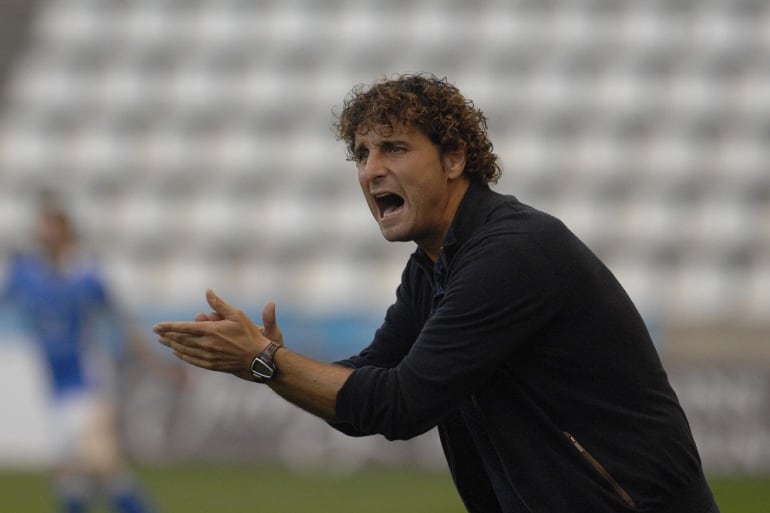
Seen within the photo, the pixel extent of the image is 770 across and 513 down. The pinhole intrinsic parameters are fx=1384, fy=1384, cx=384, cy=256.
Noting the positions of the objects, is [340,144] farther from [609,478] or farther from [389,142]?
[609,478]

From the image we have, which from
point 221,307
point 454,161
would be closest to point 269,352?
point 221,307

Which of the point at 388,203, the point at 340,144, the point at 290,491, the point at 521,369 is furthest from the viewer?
the point at 340,144

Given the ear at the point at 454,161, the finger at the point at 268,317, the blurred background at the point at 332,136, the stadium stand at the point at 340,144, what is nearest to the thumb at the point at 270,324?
the finger at the point at 268,317

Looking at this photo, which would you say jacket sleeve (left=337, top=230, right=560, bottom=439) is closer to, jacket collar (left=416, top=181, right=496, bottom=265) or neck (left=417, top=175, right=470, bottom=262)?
jacket collar (left=416, top=181, right=496, bottom=265)

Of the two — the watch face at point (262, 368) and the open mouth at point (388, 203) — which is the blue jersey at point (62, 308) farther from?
the watch face at point (262, 368)

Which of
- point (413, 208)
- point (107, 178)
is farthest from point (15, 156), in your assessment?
point (413, 208)

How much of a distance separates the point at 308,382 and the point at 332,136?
650 inches

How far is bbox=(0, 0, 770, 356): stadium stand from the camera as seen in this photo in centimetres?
1892

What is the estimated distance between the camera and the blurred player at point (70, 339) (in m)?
9.25

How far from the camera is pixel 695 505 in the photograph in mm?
3740

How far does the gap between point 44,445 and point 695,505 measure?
12.5 m

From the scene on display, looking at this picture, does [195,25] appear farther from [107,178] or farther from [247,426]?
[247,426]

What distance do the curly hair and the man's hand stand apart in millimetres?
667

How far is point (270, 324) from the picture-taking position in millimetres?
3926
